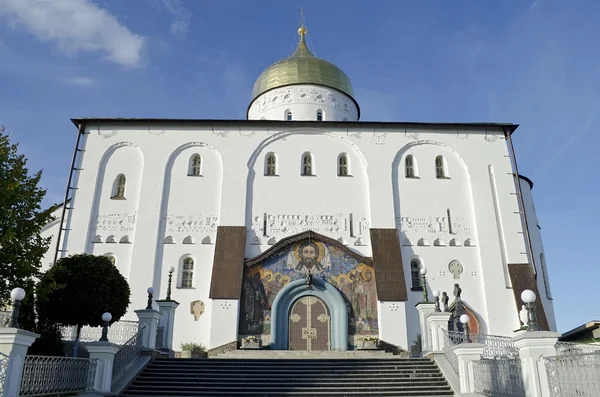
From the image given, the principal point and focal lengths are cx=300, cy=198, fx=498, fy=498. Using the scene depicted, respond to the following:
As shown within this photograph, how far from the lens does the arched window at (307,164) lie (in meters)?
24.0

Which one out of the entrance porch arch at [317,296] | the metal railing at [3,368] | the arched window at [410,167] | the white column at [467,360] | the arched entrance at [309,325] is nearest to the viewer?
the metal railing at [3,368]

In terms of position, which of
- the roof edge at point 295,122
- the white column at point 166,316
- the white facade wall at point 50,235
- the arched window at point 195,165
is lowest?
the white column at point 166,316

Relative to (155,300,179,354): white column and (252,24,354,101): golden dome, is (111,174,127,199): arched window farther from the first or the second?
(252,24,354,101): golden dome

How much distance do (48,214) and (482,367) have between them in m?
12.2

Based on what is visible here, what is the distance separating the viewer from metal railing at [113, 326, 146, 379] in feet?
40.1

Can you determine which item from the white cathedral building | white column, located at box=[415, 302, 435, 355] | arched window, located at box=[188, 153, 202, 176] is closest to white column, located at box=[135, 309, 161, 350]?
the white cathedral building

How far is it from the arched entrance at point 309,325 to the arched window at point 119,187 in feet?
32.0

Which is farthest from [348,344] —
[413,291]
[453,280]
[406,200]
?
[406,200]

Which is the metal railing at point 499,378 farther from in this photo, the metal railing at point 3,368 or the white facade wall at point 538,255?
the white facade wall at point 538,255

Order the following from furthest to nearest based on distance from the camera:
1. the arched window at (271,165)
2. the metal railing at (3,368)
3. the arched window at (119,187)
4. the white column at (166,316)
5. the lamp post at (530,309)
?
the arched window at (271,165) → the arched window at (119,187) → the white column at (166,316) → the lamp post at (530,309) → the metal railing at (3,368)

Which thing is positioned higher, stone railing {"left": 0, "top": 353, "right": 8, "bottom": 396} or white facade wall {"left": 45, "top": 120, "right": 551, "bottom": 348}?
white facade wall {"left": 45, "top": 120, "right": 551, "bottom": 348}

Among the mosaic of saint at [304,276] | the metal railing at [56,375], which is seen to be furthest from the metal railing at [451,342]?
the metal railing at [56,375]

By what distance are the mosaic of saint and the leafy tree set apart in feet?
22.6

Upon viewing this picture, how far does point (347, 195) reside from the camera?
2345 cm
